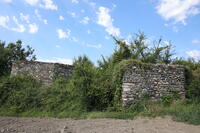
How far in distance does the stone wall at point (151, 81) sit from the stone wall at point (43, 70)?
16.2ft

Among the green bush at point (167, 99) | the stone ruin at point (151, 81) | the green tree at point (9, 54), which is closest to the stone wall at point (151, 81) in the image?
the stone ruin at point (151, 81)

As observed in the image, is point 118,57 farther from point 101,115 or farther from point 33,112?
point 33,112

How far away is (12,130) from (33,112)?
3085mm

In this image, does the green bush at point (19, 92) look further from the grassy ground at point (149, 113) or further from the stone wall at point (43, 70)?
the stone wall at point (43, 70)

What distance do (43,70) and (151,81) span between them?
726 centimetres

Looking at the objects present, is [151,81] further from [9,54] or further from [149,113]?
[9,54]

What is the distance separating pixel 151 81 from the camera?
8.23 m

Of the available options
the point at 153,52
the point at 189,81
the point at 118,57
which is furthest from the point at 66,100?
the point at 153,52

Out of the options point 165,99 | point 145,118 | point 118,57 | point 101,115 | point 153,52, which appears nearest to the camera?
point 145,118

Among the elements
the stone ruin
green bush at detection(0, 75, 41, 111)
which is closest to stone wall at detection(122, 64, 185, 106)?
the stone ruin

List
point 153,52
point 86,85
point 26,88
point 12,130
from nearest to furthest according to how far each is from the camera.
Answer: point 12,130, point 86,85, point 26,88, point 153,52

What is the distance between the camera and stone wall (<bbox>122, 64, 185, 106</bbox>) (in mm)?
8008

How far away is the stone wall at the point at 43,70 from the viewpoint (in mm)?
10891

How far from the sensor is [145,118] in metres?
6.57
